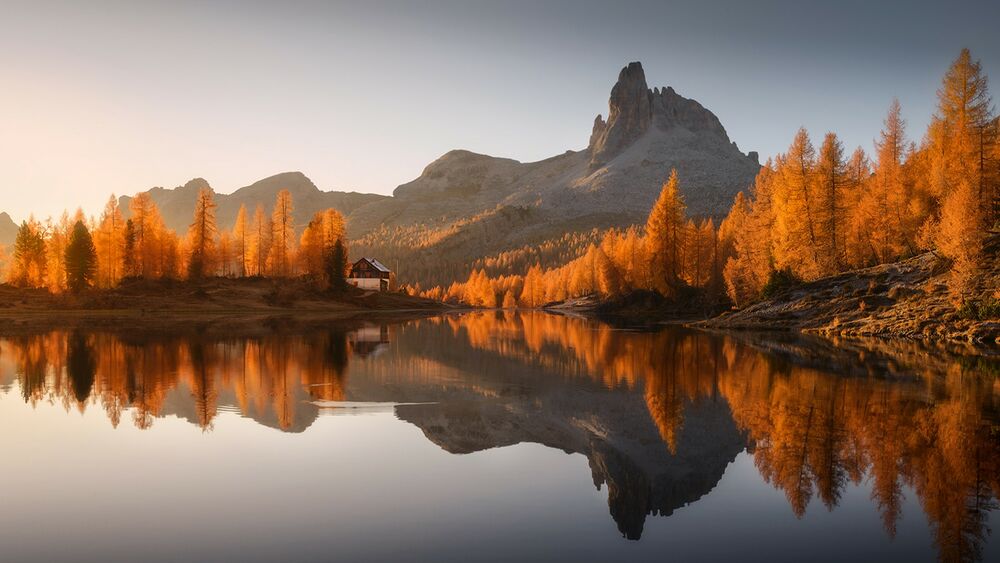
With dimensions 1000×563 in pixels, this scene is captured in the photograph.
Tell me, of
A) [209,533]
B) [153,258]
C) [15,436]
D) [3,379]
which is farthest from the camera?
[153,258]

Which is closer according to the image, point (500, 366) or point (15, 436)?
point (15, 436)

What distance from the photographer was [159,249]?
97.4 metres

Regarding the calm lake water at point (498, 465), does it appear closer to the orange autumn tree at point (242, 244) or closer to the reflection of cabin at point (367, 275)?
the orange autumn tree at point (242, 244)

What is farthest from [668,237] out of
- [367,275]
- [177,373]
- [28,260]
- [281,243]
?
[28,260]

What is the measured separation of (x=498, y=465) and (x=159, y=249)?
100 metres

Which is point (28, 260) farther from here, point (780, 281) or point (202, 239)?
point (780, 281)

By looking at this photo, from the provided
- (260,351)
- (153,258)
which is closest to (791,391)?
(260,351)

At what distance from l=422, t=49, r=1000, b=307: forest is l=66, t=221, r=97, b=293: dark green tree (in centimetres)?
8346

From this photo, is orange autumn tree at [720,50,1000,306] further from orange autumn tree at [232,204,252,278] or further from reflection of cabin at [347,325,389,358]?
orange autumn tree at [232,204,252,278]

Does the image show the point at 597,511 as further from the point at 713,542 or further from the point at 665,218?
the point at 665,218

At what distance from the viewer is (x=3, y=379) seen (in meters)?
25.9

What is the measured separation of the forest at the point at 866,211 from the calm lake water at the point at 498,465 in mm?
30591

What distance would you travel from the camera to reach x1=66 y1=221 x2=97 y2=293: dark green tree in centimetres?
8769

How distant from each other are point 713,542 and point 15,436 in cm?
1745
